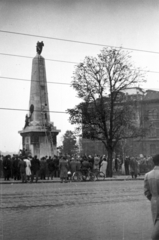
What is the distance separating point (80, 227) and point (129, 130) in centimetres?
2722

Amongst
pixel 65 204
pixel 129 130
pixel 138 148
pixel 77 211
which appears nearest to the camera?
pixel 77 211

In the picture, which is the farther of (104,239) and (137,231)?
(137,231)

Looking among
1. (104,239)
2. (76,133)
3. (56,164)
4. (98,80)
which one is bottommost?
(104,239)

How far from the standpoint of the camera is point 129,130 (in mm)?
35594

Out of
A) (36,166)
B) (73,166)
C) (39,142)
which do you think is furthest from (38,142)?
(73,166)

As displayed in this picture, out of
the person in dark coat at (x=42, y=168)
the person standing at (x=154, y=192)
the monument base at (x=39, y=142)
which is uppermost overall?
the monument base at (x=39, y=142)

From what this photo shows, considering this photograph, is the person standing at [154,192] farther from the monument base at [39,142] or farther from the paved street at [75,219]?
the monument base at [39,142]

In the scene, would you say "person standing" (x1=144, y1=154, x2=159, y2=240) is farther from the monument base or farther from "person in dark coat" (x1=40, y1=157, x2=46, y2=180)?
the monument base

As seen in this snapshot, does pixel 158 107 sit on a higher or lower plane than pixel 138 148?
higher

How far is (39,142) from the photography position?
32906mm

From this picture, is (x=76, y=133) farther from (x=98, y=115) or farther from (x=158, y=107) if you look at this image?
(x=158, y=107)

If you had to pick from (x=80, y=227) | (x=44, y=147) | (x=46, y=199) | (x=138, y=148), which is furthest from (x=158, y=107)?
(x=80, y=227)

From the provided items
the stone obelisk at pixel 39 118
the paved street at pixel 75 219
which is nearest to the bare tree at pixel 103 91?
the stone obelisk at pixel 39 118

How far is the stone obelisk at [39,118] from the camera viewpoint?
106 feet
